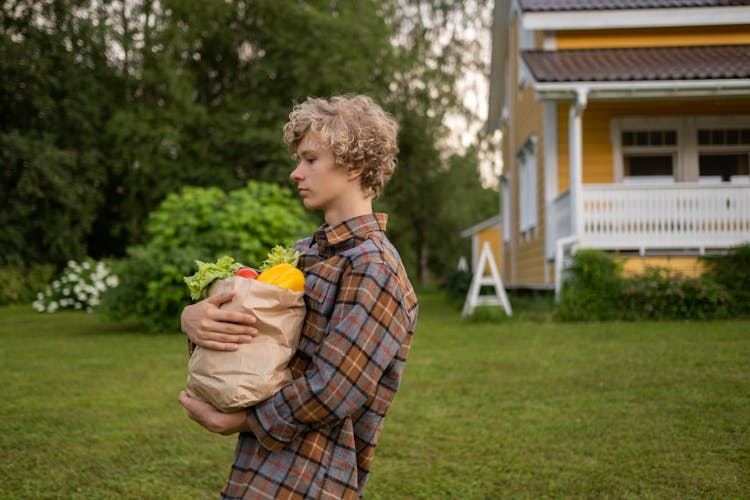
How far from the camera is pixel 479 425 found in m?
5.32

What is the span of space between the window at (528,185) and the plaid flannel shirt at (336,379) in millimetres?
14995

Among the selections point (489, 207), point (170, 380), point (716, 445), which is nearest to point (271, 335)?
point (716, 445)

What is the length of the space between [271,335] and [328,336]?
0.14 metres

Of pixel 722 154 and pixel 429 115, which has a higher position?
pixel 429 115

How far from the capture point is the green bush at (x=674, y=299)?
1121 cm

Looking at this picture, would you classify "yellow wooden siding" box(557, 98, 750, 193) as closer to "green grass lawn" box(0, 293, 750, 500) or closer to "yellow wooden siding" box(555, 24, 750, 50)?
"yellow wooden siding" box(555, 24, 750, 50)

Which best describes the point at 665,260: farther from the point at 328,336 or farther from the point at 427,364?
the point at 328,336

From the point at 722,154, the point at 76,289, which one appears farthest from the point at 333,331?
the point at 76,289

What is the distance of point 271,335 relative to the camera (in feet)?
6.43

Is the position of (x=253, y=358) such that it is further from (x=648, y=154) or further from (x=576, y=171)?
(x=648, y=154)

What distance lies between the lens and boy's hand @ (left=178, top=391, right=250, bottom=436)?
1955mm

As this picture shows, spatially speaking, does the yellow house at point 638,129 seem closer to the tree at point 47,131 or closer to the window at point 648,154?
the window at point 648,154

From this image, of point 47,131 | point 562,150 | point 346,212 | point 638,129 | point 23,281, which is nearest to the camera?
point 346,212

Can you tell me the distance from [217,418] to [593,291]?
1030 cm
